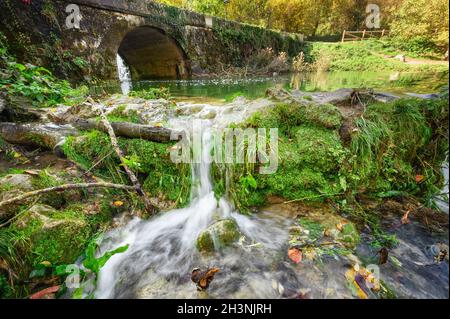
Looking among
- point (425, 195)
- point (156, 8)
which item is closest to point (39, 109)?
point (425, 195)

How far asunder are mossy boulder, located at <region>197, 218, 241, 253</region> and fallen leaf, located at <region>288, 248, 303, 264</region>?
0.51 meters

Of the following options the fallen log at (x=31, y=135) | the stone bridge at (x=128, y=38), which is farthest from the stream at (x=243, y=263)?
the stone bridge at (x=128, y=38)

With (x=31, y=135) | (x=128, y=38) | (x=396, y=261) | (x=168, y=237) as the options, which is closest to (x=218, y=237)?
(x=168, y=237)

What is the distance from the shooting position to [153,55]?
12.9 m

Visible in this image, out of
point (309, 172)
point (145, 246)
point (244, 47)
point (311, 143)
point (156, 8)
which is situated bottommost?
point (145, 246)

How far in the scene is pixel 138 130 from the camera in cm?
296

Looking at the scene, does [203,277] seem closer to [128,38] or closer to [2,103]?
[2,103]

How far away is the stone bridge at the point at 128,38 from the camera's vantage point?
631 cm

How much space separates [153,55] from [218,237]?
13.2 meters

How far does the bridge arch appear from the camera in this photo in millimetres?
10750

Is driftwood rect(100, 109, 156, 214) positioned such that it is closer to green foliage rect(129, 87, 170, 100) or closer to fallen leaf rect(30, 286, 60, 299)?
fallen leaf rect(30, 286, 60, 299)
